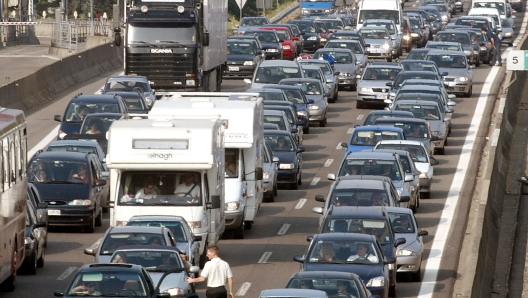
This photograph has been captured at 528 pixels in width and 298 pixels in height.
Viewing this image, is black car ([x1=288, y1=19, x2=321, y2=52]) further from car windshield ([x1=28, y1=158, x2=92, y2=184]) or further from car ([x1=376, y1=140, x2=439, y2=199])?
car windshield ([x1=28, y1=158, x2=92, y2=184])

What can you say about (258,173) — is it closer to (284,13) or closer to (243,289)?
(243,289)

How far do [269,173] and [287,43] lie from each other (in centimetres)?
3286

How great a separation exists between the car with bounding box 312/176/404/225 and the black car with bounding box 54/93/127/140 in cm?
1089

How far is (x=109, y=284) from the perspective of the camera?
17844 mm

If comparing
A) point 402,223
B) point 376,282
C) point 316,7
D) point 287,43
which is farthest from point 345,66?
point 316,7

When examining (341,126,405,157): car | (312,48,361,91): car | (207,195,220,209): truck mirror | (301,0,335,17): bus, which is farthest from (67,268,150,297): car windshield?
(301,0,335,17): bus

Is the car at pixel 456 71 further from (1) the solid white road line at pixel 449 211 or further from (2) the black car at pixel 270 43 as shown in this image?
(2) the black car at pixel 270 43

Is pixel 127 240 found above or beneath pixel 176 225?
above

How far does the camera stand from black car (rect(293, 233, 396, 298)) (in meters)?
21.7

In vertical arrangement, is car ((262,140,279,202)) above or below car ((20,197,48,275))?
below

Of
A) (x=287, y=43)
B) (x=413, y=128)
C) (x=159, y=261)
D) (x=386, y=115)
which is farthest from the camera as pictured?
(x=287, y=43)

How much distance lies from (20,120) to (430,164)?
15.1 m

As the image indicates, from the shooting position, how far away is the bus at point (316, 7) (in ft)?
310

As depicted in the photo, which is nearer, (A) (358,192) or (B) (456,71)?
(A) (358,192)
